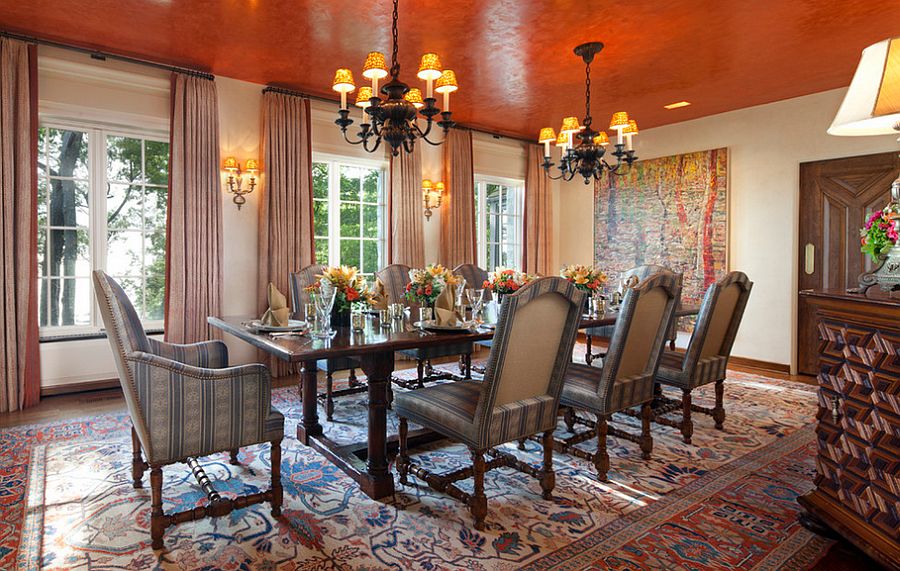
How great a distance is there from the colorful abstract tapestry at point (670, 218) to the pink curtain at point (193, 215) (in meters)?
5.08

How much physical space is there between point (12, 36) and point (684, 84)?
5798mm

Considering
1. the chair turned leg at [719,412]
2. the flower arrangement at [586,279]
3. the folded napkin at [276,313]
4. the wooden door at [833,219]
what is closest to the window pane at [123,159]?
the folded napkin at [276,313]

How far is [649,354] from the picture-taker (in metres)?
→ 2.98

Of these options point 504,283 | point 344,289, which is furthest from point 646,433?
point 344,289

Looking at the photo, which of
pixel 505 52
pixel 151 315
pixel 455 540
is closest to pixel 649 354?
pixel 455 540

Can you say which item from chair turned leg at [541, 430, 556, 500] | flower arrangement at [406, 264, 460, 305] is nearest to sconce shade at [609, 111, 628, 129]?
flower arrangement at [406, 264, 460, 305]

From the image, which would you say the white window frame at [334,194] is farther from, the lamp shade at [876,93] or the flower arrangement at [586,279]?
the lamp shade at [876,93]

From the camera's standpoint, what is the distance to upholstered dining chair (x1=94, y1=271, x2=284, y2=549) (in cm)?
203

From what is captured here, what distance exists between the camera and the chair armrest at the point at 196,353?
8.76 ft

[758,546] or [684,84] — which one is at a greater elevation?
[684,84]

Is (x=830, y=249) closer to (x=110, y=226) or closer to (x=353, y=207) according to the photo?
(x=353, y=207)

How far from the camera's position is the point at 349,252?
19.7 ft

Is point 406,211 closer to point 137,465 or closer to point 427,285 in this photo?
point 427,285

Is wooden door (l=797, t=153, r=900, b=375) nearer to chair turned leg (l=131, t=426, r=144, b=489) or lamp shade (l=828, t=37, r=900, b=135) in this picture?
lamp shade (l=828, t=37, r=900, b=135)
